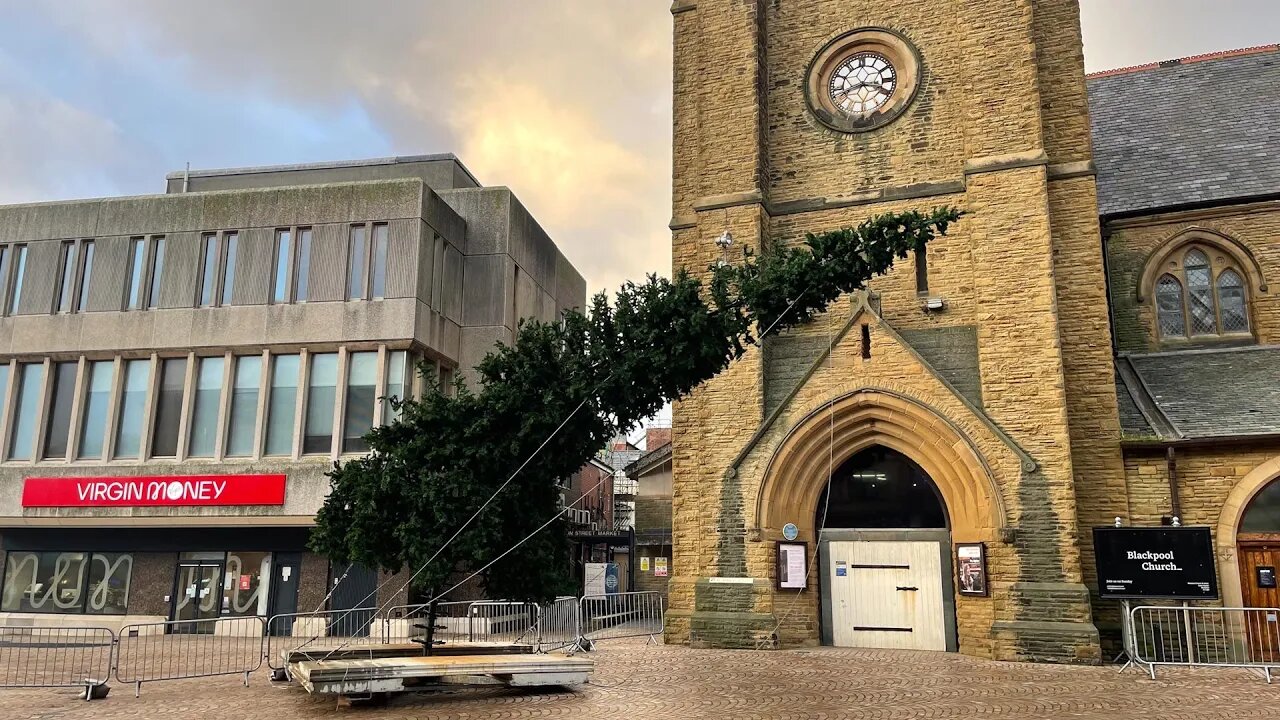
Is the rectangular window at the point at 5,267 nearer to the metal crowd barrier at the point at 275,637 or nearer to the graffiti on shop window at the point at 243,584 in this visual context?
the metal crowd barrier at the point at 275,637

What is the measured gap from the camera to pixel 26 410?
23.6m

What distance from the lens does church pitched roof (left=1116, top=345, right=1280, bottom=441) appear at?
15250 millimetres

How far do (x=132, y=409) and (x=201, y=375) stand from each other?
188 cm

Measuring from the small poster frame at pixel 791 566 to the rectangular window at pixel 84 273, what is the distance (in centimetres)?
1858

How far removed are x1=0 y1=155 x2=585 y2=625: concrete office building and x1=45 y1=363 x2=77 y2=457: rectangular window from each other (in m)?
0.04

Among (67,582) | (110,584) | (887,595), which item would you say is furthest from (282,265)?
(887,595)

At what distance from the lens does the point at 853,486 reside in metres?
17.1

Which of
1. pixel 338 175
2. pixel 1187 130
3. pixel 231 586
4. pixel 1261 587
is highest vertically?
pixel 338 175

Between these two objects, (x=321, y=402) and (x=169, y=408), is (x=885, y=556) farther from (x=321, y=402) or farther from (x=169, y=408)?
(x=169, y=408)

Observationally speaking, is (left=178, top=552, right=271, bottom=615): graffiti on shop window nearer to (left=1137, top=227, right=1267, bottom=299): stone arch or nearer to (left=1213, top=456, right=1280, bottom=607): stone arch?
(left=1213, top=456, right=1280, bottom=607): stone arch

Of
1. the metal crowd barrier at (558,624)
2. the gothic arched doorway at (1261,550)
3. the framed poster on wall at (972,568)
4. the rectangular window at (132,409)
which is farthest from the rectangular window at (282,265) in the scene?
the gothic arched doorway at (1261,550)

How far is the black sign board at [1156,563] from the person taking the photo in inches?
521

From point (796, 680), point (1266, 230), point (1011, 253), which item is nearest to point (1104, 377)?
point (1011, 253)

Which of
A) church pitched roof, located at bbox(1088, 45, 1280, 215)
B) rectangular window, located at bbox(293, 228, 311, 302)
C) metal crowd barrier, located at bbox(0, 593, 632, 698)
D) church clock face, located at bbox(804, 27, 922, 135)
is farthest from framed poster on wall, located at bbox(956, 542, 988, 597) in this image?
rectangular window, located at bbox(293, 228, 311, 302)
